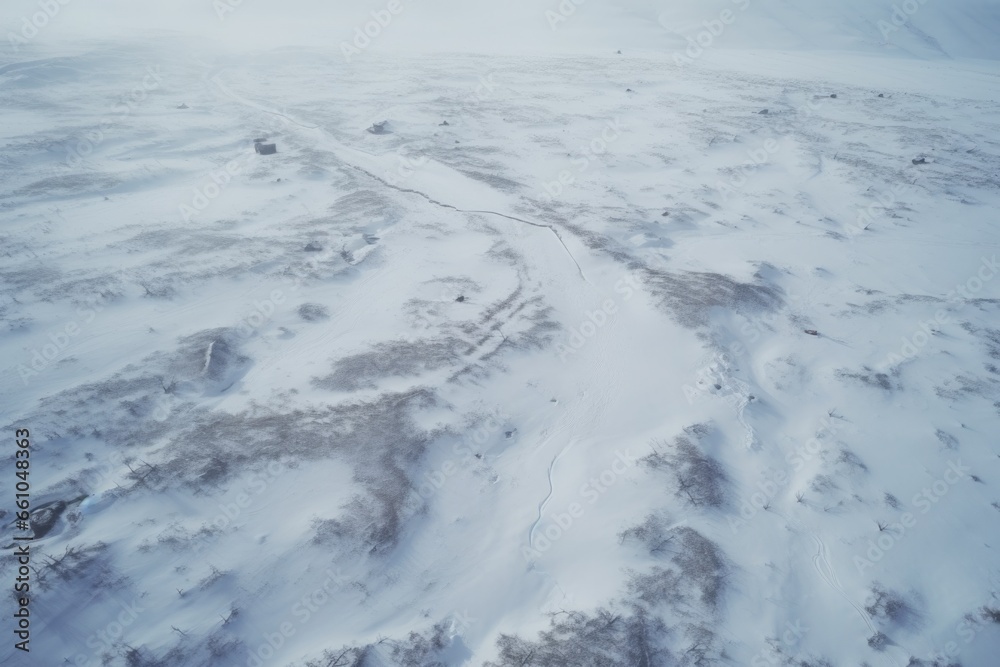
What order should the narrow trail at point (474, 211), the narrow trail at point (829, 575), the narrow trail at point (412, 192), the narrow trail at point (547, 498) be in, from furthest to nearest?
the narrow trail at point (412, 192) < the narrow trail at point (474, 211) < the narrow trail at point (547, 498) < the narrow trail at point (829, 575)

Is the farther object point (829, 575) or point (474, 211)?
point (474, 211)

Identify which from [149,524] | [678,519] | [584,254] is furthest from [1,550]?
[584,254]

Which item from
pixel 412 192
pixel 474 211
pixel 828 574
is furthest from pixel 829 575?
pixel 412 192

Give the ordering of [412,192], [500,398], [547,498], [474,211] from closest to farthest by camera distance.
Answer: [547,498] < [500,398] < [474,211] < [412,192]

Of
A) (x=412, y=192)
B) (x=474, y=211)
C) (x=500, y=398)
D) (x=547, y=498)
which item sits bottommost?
(x=547, y=498)

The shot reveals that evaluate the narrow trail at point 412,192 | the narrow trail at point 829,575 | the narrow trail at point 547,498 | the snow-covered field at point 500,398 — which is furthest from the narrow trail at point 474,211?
the narrow trail at point 829,575

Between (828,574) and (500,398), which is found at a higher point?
(500,398)

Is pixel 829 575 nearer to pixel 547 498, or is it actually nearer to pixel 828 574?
pixel 828 574

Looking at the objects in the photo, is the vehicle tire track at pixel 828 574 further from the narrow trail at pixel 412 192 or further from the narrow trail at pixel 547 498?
the narrow trail at pixel 412 192

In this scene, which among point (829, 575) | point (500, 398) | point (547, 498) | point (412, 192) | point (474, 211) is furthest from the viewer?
point (412, 192)
